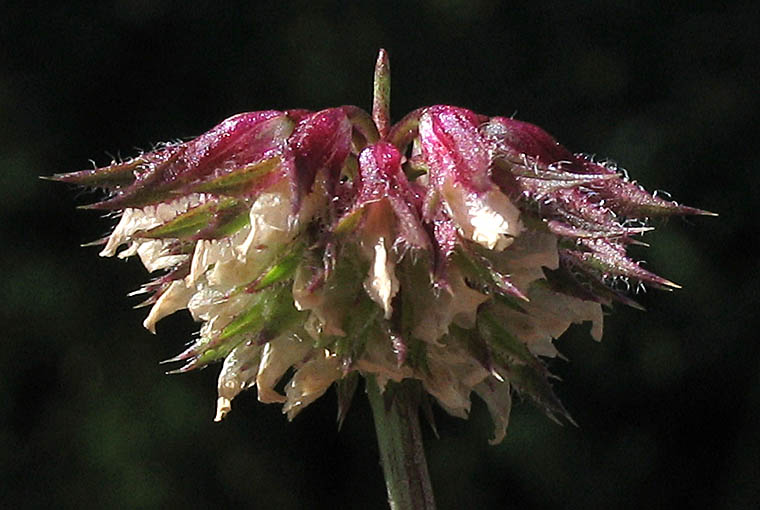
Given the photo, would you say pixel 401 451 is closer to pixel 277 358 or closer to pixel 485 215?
pixel 277 358

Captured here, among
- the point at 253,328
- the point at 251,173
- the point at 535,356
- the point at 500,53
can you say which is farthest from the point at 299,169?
the point at 500,53

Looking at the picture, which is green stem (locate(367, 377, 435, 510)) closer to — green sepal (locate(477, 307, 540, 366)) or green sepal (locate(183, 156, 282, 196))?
green sepal (locate(477, 307, 540, 366))

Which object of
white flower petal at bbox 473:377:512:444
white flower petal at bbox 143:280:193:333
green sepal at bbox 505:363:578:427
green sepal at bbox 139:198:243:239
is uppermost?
green sepal at bbox 139:198:243:239

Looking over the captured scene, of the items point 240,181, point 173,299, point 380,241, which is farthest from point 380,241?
point 173,299

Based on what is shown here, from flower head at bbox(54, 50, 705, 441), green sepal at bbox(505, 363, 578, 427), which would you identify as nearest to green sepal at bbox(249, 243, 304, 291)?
flower head at bbox(54, 50, 705, 441)

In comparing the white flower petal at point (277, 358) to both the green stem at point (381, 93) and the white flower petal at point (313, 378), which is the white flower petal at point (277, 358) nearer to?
the white flower petal at point (313, 378)

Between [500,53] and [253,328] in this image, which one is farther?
Answer: [500,53]

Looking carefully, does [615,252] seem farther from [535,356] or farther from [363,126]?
[363,126]

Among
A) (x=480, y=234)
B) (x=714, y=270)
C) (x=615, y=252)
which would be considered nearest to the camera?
(x=480, y=234)
